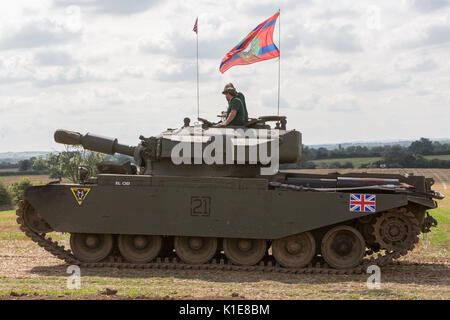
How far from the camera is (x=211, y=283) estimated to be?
46.3ft

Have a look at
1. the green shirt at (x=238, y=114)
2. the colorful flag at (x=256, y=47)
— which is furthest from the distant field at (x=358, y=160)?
the green shirt at (x=238, y=114)

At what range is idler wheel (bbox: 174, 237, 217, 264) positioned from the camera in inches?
633

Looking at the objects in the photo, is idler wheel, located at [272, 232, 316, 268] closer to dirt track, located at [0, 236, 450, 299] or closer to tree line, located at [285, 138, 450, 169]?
dirt track, located at [0, 236, 450, 299]

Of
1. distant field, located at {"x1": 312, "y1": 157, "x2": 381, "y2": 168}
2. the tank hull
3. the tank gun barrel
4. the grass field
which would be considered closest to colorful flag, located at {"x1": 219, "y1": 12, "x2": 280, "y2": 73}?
the tank gun barrel

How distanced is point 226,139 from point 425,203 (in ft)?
16.4

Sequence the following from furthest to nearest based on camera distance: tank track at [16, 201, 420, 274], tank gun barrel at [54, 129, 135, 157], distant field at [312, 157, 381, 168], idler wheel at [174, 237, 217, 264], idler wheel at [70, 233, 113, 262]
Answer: distant field at [312, 157, 381, 168]
tank gun barrel at [54, 129, 135, 157]
idler wheel at [70, 233, 113, 262]
idler wheel at [174, 237, 217, 264]
tank track at [16, 201, 420, 274]

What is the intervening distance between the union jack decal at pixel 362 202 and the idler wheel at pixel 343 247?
0.63 m

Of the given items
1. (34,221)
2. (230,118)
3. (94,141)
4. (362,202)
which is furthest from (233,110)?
(34,221)

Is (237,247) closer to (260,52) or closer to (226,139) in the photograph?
(226,139)

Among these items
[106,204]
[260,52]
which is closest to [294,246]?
[106,204]

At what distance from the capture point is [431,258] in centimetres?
1856

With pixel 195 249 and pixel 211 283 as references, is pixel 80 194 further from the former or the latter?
pixel 211 283

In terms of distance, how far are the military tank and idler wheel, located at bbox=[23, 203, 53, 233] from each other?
0.03 meters
